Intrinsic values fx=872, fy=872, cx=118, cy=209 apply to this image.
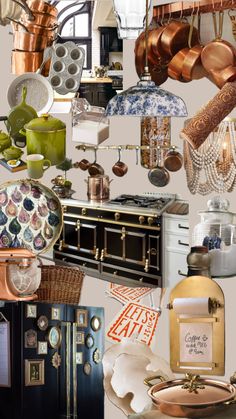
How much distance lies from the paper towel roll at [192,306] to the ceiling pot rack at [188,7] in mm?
1212

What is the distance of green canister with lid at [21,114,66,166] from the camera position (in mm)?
3244

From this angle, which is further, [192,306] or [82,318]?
[82,318]

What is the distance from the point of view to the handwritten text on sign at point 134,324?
10.5 ft

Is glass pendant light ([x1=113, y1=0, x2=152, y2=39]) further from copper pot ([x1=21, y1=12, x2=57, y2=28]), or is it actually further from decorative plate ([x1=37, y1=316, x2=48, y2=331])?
decorative plate ([x1=37, y1=316, x2=48, y2=331])

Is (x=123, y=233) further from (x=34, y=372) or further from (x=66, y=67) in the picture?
(x=34, y=372)

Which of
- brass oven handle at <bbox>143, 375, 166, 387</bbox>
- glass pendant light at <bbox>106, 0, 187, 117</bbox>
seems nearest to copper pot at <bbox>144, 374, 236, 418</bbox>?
brass oven handle at <bbox>143, 375, 166, 387</bbox>

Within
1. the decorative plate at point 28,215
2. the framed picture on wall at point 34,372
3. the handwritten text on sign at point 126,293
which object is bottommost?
the framed picture on wall at point 34,372

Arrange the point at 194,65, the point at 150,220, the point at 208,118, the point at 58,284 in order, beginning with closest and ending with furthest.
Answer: the point at 208,118
the point at 58,284
the point at 194,65
the point at 150,220

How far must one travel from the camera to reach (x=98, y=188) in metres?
4.01

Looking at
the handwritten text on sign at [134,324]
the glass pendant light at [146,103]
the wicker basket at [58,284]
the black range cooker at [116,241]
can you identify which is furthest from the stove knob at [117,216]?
the glass pendant light at [146,103]

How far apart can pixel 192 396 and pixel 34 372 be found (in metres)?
0.76

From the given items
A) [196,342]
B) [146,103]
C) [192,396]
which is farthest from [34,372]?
[146,103]

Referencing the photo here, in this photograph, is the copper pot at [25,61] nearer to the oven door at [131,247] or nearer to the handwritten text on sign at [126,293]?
the handwritten text on sign at [126,293]

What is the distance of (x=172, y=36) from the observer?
360 cm
